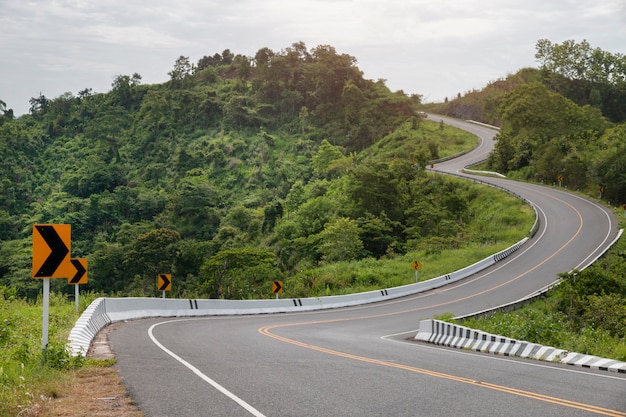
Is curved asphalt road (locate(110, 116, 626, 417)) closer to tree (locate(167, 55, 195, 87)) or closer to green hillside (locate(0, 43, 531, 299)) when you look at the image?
green hillside (locate(0, 43, 531, 299))

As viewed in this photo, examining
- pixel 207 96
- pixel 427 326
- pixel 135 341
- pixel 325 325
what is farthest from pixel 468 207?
pixel 207 96

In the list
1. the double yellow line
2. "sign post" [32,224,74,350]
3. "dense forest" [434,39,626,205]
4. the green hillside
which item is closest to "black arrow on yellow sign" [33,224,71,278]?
"sign post" [32,224,74,350]

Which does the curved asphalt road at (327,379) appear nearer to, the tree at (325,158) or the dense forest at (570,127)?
the dense forest at (570,127)

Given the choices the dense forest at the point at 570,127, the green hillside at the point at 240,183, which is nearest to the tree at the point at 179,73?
the green hillside at the point at 240,183

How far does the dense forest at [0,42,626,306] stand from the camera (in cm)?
5731

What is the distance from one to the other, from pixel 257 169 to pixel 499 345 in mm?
80931

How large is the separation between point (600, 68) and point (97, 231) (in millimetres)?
81721

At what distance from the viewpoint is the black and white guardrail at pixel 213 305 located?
17.6 meters

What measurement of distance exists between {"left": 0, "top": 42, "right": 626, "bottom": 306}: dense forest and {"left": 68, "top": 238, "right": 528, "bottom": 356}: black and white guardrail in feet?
22.2

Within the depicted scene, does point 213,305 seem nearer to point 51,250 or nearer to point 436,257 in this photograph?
point 51,250

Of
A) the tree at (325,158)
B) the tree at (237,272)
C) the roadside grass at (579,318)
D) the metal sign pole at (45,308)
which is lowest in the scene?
the tree at (237,272)

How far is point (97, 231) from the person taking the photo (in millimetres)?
86812

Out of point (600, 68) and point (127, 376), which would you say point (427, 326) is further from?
point (600, 68)

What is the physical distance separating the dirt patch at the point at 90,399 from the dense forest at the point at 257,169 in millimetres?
32373
